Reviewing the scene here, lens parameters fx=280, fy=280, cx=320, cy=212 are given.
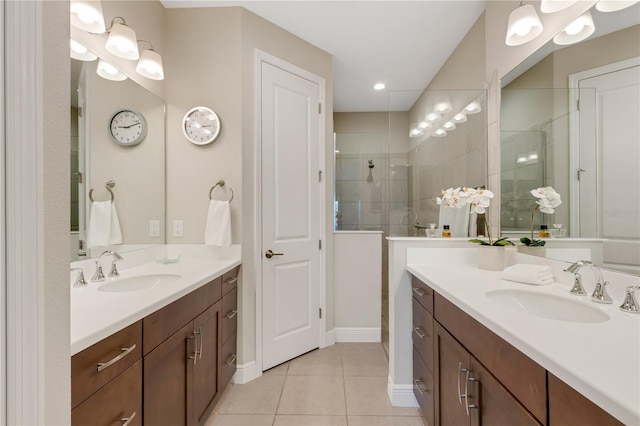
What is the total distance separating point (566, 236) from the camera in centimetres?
128

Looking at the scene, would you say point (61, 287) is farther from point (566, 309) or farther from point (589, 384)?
point (566, 309)

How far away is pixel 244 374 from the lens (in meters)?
1.99

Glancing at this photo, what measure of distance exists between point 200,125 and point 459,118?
1918mm

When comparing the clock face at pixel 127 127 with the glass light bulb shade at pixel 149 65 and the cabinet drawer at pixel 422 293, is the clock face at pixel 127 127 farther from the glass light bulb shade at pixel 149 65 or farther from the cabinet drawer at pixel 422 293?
the cabinet drawer at pixel 422 293

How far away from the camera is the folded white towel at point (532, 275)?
126 centimetres

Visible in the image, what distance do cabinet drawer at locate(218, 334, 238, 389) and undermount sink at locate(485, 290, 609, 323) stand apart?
1.51 m

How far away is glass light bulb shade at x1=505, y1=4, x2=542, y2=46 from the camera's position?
4.68 feet

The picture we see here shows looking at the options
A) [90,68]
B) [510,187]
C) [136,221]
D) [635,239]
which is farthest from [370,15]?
[136,221]

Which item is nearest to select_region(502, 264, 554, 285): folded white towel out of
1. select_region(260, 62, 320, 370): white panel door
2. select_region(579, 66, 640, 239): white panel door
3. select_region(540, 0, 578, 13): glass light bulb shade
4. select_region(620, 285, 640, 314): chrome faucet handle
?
select_region(579, 66, 640, 239): white panel door

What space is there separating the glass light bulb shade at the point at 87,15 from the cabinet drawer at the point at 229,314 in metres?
1.57

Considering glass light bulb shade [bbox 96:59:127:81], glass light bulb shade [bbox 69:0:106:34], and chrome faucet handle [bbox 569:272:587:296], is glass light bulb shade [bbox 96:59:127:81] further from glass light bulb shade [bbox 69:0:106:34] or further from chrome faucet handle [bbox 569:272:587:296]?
chrome faucet handle [bbox 569:272:587:296]

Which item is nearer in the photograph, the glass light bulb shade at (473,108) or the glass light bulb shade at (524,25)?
the glass light bulb shade at (524,25)

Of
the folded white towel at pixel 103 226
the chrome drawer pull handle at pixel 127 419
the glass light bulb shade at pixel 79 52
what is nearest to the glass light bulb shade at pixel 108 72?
the glass light bulb shade at pixel 79 52

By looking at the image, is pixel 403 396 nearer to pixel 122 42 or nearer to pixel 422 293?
pixel 422 293
